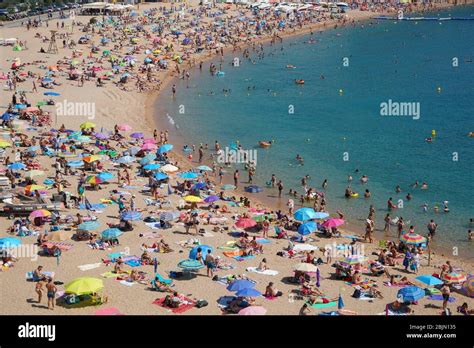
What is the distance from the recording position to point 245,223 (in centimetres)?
2603

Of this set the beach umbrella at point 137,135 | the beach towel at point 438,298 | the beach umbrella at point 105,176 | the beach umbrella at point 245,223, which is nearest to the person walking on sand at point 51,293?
the beach umbrella at point 245,223

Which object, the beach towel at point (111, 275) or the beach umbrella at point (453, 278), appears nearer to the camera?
the beach towel at point (111, 275)

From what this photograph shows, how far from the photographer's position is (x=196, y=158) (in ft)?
125

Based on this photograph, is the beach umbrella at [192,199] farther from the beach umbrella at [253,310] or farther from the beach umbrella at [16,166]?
the beach umbrella at [253,310]

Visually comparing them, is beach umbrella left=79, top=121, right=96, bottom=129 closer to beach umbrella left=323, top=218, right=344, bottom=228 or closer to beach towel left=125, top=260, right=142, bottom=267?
beach umbrella left=323, top=218, right=344, bottom=228

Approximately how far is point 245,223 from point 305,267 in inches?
219

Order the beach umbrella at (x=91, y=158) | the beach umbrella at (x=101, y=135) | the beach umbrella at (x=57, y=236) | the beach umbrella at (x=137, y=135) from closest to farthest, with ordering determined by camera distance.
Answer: the beach umbrella at (x=57, y=236)
the beach umbrella at (x=91, y=158)
the beach umbrella at (x=101, y=135)
the beach umbrella at (x=137, y=135)

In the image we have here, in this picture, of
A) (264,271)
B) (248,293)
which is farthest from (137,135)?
(248,293)

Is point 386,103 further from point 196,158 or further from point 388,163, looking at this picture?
point 196,158

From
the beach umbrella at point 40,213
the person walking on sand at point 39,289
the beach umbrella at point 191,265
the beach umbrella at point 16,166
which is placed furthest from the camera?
the beach umbrella at point 16,166

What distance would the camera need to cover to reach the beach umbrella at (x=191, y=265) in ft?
67.3

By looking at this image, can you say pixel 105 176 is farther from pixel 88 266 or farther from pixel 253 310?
pixel 253 310

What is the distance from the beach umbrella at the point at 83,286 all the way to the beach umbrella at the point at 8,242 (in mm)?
4261

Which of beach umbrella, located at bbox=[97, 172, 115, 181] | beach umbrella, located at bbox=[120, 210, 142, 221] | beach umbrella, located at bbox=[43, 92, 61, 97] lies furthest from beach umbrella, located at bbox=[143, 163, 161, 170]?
beach umbrella, located at bbox=[43, 92, 61, 97]
